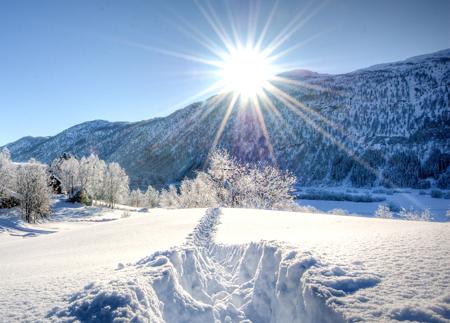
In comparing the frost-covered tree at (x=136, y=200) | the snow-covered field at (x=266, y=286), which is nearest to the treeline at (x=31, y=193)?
the snow-covered field at (x=266, y=286)

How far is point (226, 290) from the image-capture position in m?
8.35

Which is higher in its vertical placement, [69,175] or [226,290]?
[69,175]

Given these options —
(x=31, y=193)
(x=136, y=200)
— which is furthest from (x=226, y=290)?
(x=136, y=200)

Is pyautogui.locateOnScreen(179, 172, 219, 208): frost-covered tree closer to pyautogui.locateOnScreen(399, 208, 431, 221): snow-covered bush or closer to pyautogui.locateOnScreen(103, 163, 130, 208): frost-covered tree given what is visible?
pyautogui.locateOnScreen(103, 163, 130, 208): frost-covered tree

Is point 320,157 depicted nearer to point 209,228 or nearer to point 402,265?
point 209,228

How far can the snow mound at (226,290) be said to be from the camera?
4.52 meters

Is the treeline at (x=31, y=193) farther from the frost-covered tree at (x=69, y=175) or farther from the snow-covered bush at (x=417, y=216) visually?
the snow-covered bush at (x=417, y=216)

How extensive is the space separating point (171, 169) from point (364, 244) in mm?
195654

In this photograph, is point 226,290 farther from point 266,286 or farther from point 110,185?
point 110,185

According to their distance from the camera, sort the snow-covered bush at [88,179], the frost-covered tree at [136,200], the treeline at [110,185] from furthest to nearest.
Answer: the frost-covered tree at [136,200]
the snow-covered bush at [88,179]
the treeline at [110,185]

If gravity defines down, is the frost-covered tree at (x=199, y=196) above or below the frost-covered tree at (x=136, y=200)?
above

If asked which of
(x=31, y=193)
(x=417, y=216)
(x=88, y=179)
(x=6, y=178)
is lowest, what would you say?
(x=417, y=216)

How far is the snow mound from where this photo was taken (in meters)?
4.52

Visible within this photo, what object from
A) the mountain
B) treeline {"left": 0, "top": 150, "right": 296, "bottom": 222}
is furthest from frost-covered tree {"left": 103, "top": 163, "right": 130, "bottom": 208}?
the mountain
